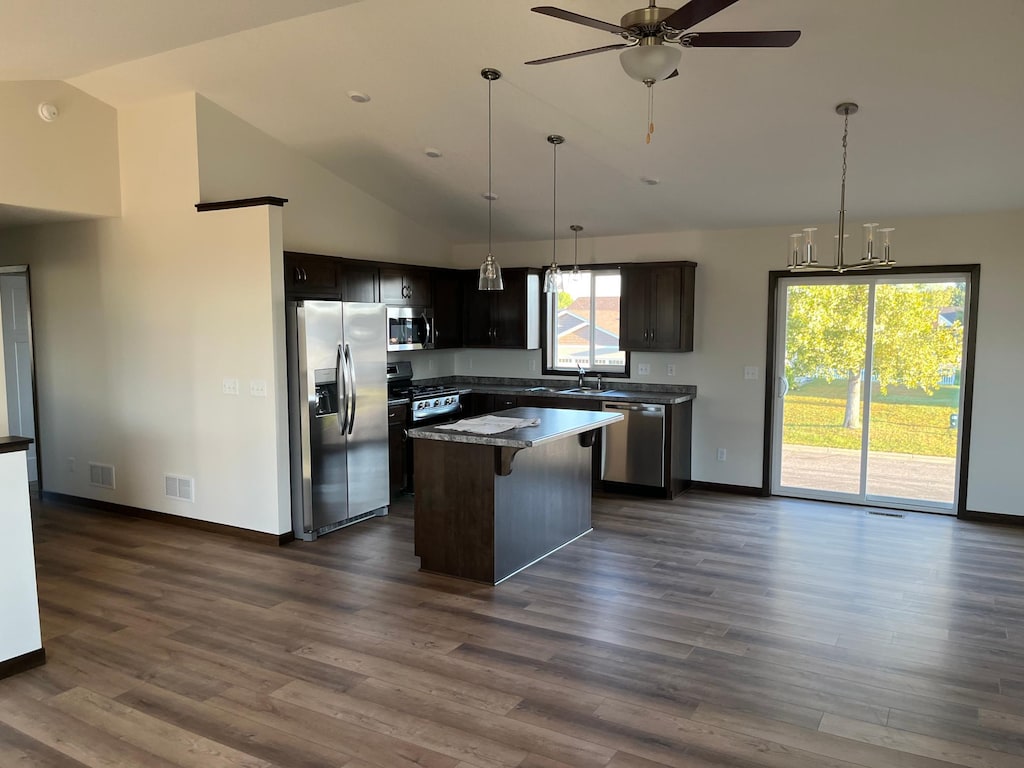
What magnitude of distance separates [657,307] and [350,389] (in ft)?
10.0

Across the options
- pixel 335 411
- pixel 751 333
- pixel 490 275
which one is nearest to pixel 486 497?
pixel 490 275

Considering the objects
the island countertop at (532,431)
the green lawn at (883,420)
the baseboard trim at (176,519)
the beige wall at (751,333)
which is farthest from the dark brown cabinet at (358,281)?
the green lawn at (883,420)

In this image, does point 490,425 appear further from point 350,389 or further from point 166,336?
point 166,336

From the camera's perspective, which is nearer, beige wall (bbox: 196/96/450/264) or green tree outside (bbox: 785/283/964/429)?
beige wall (bbox: 196/96/450/264)

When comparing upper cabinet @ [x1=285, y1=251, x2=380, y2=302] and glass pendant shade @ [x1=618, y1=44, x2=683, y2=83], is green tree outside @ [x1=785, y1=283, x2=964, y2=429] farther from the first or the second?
glass pendant shade @ [x1=618, y1=44, x2=683, y2=83]

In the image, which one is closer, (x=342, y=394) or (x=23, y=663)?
(x=23, y=663)

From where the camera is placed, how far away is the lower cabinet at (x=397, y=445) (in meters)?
6.42

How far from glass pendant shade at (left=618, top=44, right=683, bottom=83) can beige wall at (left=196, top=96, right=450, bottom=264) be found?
3784mm

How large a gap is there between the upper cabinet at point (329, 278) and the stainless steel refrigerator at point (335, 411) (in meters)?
0.47

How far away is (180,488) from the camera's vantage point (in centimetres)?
575

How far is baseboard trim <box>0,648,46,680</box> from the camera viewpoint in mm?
3332

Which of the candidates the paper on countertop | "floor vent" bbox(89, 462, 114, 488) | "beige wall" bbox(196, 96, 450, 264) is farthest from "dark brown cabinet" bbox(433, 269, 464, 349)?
"floor vent" bbox(89, 462, 114, 488)

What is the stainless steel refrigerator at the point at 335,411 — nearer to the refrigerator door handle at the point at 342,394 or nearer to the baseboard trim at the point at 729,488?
the refrigerator door handle at the point at 342,394

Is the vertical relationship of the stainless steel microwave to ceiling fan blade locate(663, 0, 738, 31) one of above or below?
below
